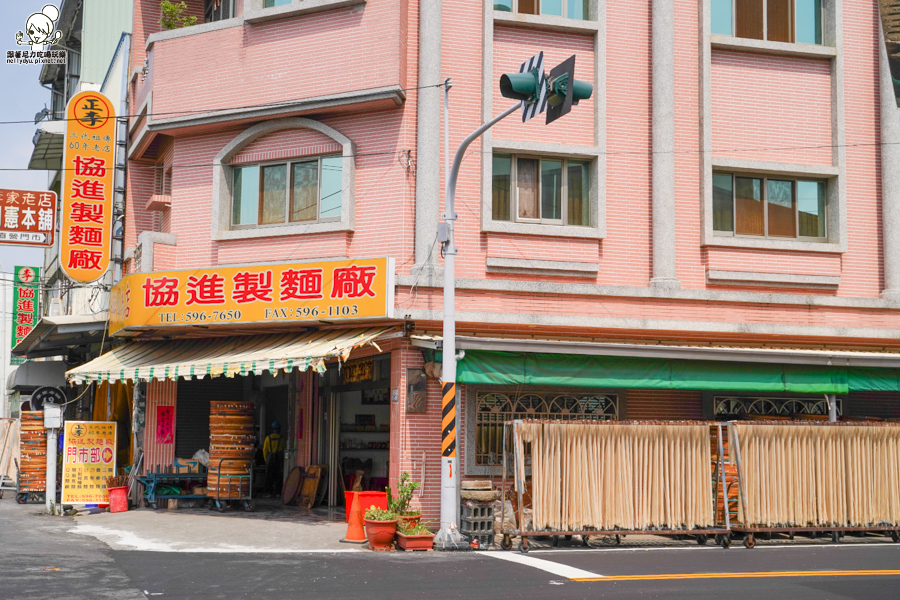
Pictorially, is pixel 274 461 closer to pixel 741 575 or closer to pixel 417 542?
pixel 417 542

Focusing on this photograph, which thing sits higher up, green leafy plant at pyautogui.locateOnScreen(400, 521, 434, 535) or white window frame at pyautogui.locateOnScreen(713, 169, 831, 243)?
white window frame at pyautogui.locateOnScreen(713, 169, 831, 243)

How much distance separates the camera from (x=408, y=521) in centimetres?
1444

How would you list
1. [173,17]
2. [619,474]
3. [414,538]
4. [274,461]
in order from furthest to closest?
1. [274,461]
2. [173,17]
3. [619,474]
4. [414,538]

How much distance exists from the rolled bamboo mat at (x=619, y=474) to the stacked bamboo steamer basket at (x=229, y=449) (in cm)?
678

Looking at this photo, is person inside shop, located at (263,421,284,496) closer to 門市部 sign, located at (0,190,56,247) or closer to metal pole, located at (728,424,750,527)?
門市部 sign, located at (0,190,56,247)

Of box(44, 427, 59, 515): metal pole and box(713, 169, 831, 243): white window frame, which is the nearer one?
box(713, 169, 831, 243): white window frame

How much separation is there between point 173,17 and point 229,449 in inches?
368

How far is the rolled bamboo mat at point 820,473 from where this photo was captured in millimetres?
15375

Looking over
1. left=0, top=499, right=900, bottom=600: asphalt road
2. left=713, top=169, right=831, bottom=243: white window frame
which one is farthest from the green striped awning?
left=713, top=169, right=831, bottom=243: white window frame

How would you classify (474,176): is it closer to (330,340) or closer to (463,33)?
(463,33)

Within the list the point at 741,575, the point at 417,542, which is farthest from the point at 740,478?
the point at 417,542

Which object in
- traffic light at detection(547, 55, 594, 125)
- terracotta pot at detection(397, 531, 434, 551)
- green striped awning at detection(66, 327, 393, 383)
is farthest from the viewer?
green striped awning at detection(66, 327, 393, 383)

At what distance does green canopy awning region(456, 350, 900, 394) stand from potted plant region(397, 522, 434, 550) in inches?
97.7

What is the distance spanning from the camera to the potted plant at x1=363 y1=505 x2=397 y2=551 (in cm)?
1419
